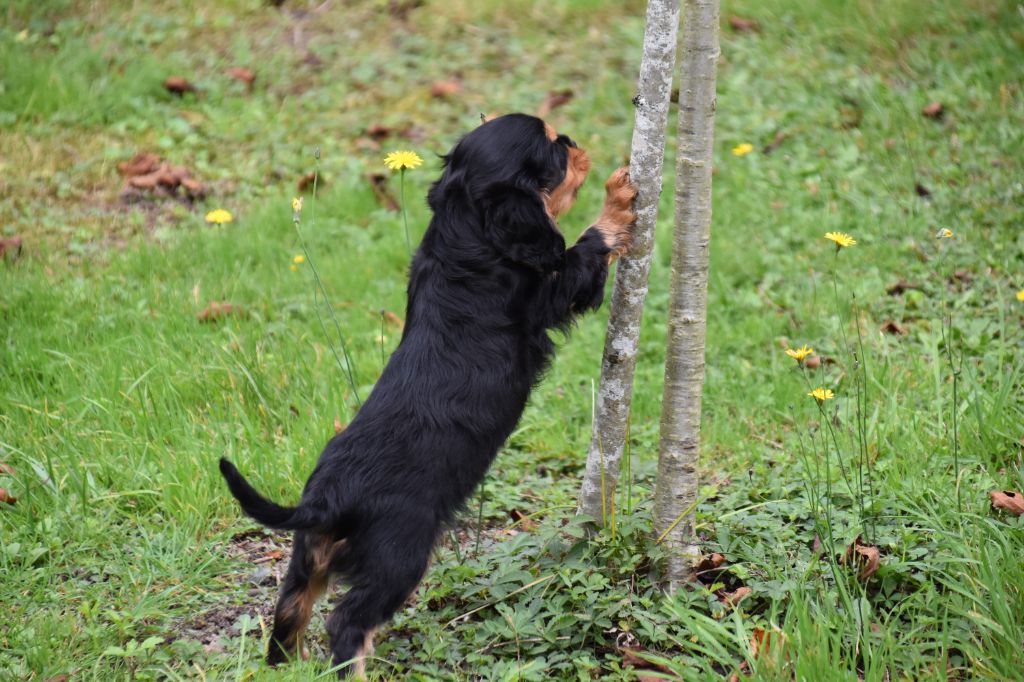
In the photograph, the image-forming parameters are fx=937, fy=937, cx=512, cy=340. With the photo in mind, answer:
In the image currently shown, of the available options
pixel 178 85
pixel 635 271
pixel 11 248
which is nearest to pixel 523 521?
pixel 635 271

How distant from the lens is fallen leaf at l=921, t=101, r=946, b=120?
20.9ft

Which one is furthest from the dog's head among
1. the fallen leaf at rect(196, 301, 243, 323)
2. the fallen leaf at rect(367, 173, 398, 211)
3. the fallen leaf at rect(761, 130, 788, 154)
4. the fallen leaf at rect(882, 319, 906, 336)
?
the fallen leaf at rect(761, 130, 788, 154)

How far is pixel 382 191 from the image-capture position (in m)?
6.25

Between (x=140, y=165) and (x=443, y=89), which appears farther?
(x=443, y=89)

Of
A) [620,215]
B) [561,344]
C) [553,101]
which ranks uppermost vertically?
[620,215]

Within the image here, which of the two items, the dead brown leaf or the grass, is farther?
the dead brown leaf

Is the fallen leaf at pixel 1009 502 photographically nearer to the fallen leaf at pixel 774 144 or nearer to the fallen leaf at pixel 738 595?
the fallen leaf at pixel 738 595

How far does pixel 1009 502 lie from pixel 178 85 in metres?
6.21

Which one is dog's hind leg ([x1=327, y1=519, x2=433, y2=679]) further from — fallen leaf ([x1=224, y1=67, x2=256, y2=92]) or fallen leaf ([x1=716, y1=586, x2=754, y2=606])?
fallen leaf ([x1=224, y1=67, x2=256, y2=92])

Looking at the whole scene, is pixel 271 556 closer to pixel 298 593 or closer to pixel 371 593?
pixel 298 593

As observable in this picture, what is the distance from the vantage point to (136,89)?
695cm

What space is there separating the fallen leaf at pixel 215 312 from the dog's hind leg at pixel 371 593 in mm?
2331

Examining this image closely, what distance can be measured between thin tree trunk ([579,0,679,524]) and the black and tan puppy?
0.22 feet

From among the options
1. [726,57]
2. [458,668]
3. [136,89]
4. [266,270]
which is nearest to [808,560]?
[458,668]
